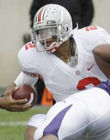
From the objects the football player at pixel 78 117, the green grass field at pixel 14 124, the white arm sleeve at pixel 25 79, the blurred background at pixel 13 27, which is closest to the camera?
the football player at pixel 78 117

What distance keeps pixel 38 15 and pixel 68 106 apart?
864 mm

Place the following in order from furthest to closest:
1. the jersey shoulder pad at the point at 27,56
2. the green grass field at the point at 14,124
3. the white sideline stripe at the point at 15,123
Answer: the white sideline stripe at the point at 15,123 → the green grass field at the point at 14,124 → the jersey shoulder pad at the point at 27,56

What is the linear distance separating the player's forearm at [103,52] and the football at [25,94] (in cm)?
56

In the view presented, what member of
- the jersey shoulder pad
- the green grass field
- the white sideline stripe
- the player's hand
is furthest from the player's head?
the white sideline stripe

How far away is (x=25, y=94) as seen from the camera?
4.93 meters

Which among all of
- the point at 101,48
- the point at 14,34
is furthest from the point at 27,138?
the point at 14,34

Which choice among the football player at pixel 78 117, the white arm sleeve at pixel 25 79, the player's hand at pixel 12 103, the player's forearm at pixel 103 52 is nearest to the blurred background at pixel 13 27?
the white arm sleeve at pixel 25 79

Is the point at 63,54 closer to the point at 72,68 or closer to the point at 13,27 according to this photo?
the point at 72,68

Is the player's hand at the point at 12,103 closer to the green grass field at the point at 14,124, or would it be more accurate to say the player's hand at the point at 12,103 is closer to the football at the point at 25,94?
the football at the point at 25,94

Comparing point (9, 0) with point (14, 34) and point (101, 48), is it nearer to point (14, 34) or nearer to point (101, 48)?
point (14, 34)

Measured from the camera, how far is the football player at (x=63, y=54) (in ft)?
15.9

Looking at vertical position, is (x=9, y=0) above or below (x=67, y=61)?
below

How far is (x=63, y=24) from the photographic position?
4914mm

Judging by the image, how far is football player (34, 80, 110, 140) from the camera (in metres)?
4.16
